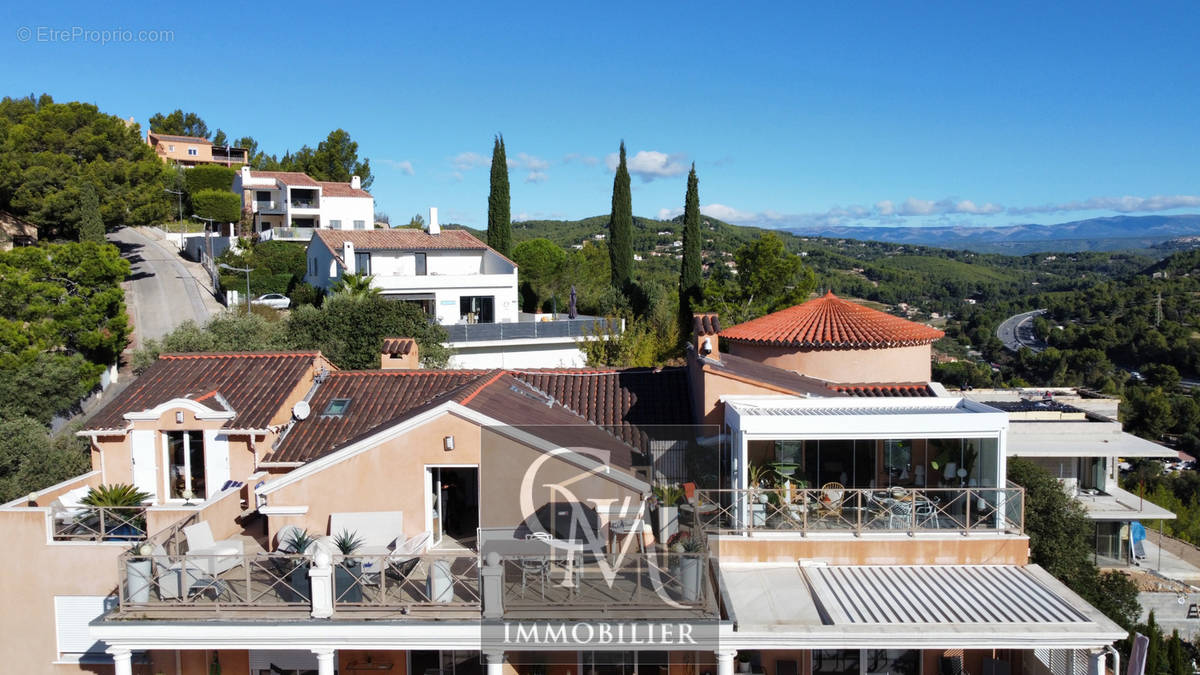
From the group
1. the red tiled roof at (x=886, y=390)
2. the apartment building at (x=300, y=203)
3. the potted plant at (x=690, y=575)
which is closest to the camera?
the potted plant at (x=690, y=575)

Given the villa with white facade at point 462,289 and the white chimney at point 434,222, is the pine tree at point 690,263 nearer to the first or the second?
the villa with white facade at point 462,289

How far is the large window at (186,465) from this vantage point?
1992cm

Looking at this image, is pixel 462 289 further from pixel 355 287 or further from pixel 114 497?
pixel 114 497

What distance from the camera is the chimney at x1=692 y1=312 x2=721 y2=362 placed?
22453 mm

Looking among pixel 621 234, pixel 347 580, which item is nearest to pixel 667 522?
pixel 347 580

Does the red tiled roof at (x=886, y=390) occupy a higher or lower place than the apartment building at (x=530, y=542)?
higher

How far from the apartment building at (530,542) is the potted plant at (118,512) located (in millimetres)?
126

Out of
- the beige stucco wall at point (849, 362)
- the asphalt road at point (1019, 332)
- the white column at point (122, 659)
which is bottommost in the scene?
the asphalt road at point (1019, 332)

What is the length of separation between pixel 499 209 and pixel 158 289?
2922 cm

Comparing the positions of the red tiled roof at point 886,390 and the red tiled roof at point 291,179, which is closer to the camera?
the red tiled roof at point 886,390

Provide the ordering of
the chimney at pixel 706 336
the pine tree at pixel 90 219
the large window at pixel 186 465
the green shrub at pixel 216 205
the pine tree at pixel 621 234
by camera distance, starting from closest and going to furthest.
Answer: the large window at pixel 186 465, the chimney at pixel 706 336, the pine tree at pixel 90 219, the pine tree at pixel 621 234, the green shrub at pixel 216 205

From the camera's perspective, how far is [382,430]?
1688cm

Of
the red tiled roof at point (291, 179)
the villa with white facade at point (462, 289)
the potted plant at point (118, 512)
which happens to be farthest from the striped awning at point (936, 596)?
the red tiled roof at point (291, 179)

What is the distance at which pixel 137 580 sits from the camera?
1399 centimetres
